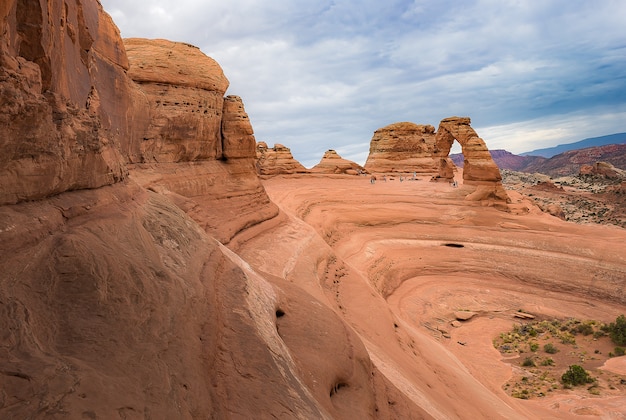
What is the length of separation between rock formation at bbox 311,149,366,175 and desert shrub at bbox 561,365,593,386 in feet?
98.9

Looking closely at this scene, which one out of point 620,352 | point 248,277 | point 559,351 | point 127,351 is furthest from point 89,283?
point 620,352

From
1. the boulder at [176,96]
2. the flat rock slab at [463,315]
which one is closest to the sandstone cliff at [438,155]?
the flat rock slab at [463,315]

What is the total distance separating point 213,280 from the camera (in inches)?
198

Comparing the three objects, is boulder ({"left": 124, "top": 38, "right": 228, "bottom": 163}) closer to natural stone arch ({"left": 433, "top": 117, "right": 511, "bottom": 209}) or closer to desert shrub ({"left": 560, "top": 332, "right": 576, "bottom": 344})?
desert shrub ({"left": 560, "top": 332, "right": 576, "bottom": 344})

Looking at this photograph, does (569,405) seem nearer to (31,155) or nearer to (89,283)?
(89,283)

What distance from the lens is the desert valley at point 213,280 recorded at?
3.09m

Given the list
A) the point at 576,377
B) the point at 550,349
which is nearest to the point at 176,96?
the point at 576,377

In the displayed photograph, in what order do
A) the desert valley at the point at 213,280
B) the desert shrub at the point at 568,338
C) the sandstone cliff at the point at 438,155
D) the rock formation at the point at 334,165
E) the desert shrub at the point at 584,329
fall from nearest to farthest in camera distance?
the desert valley at the point at 213,280 → the desert shrub at the point at 568,338 → the desert shrub at the point at 584,329 → the sandstone cliff at the point at 438,155 → the rock formation at the point at 334,165

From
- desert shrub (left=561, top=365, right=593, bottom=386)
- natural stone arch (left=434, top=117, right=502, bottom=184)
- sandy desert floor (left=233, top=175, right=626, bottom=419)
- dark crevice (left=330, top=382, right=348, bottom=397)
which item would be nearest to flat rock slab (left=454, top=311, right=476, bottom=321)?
sandy desert floor (left=233, top=175, right=626, bottom=419)

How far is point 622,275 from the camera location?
57.0ft

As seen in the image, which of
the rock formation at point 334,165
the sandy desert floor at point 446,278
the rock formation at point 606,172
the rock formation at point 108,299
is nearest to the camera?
the rock formation at point 108,299

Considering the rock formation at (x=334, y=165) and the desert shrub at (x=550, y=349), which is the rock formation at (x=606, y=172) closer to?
the rock formation at (x=334, y=165)

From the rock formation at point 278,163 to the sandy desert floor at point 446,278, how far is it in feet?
29.1

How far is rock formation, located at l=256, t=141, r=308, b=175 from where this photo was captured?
118 feet
